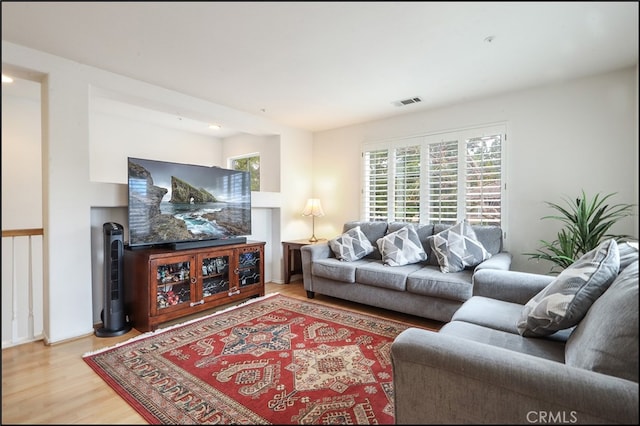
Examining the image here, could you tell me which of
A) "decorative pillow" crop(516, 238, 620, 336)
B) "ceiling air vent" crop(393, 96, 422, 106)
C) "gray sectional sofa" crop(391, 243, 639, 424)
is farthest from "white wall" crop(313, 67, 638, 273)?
"gray sectional sofa" crop(391, 243, 639, 424)

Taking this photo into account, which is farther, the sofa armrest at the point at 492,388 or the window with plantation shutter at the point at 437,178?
the window with plantation shutter at the point at 437,178

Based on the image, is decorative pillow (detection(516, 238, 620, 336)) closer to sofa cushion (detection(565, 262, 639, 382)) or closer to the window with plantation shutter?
sofa cushion (detection(565, 262, 639, 382))

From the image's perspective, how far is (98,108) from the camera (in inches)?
151

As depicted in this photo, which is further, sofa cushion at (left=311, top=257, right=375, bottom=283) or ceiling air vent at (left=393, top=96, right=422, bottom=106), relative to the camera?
ceiling air vent at (left=393, top=96, right=422, bottom=106)

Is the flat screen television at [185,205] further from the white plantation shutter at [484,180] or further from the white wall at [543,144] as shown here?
the white plantation shutter at [484,180]

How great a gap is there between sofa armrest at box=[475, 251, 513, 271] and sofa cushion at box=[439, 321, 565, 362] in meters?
0.90

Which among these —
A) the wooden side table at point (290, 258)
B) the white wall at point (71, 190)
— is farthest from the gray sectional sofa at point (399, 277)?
the white wall at point (71, 190)

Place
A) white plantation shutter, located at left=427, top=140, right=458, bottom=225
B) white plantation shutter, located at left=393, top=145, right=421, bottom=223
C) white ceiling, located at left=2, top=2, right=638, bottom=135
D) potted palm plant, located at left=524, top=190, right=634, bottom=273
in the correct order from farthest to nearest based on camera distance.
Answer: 1. white plantation shutter, located at left=393, top=145, right=421, bottom=223
2. white plantation shutter, located at left=427, top=140, right=458, bottom=225
3. potted palm plant, located at left=524, top=190, right=634, bottom=273
4. white ceiling, located at left=2, top=2, right=638, bottom=135

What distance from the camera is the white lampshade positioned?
14.3ft

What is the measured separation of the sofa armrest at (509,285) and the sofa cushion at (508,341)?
1.69 ft

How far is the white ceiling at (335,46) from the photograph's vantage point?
877 mm

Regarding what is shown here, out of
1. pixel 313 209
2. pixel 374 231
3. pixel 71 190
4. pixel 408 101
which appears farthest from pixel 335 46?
pixel 313 209

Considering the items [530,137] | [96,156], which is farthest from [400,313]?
[96,156]

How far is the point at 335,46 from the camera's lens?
83.3 inches
